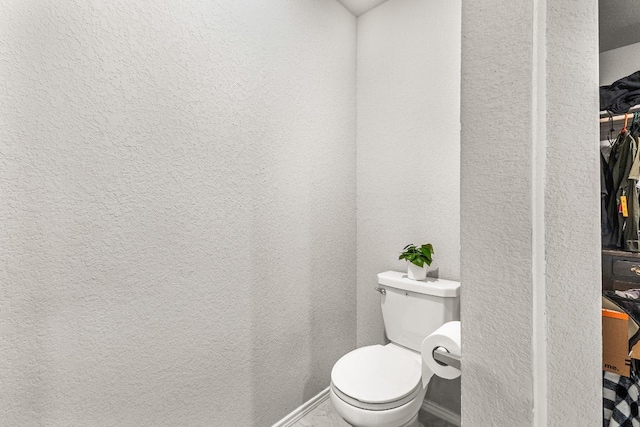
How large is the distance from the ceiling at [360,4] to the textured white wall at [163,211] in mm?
175

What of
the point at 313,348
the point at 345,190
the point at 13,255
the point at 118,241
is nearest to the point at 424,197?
the point at 345,190

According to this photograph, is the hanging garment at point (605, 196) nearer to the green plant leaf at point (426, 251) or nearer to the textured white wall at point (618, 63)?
the textured white wall at point (618, 63)

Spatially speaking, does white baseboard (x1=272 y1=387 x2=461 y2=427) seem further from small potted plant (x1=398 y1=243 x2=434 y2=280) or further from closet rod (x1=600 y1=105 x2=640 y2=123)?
closet rod (x1=600 y1=105 x2=640 y2=123)

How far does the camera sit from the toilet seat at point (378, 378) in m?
1.23

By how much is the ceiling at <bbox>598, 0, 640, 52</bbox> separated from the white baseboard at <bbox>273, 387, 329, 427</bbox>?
2584 mm

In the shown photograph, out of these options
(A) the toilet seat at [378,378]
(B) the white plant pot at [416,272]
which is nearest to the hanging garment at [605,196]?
(B) the white plant pot at [416,272]

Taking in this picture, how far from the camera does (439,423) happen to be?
1.73 m

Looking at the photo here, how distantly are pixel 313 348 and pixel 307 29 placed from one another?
1.79m

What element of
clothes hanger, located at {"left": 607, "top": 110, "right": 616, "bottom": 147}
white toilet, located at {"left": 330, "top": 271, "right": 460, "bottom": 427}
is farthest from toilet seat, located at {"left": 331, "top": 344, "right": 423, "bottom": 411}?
clothes hanger, located at {"left": 607, "top": 110, "right": 616, "bottom": 147}

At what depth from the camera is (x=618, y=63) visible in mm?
1900

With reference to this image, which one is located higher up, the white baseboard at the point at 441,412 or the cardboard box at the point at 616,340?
the cardboard box at the point at 616,340

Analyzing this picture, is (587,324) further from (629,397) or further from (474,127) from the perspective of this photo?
(629,397)

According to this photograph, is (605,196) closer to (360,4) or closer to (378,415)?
(378,415)

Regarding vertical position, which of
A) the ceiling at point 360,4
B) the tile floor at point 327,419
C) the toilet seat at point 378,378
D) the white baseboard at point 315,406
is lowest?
the tile floor at point 327,419
